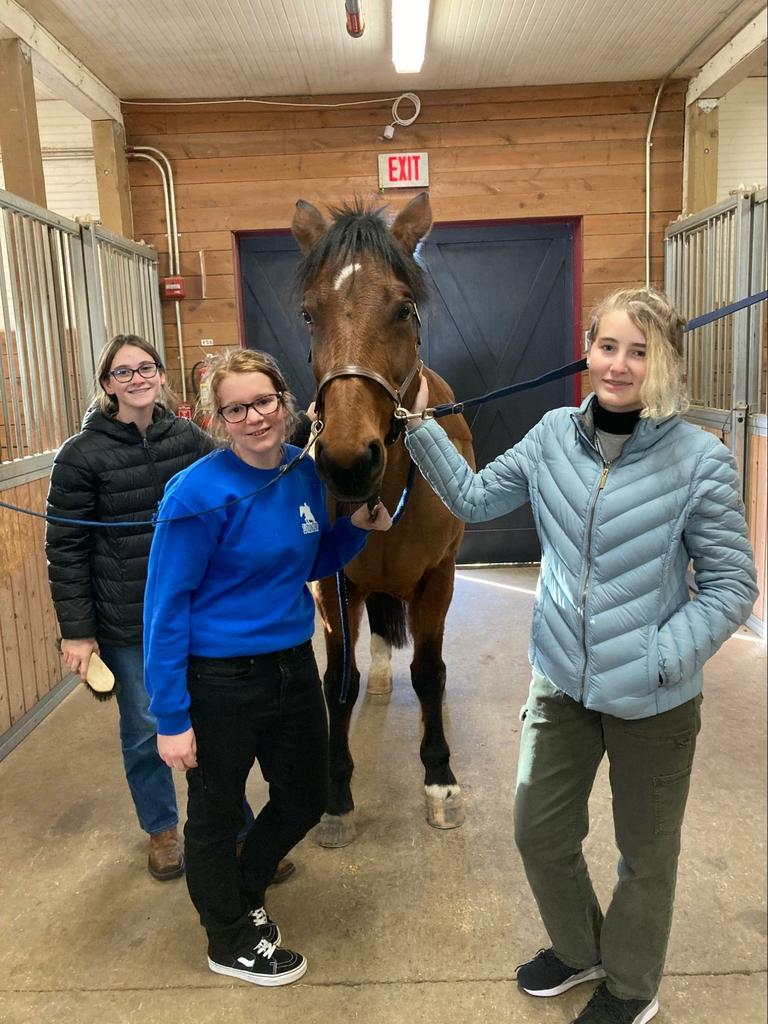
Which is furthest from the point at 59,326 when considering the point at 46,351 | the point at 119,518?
the point at 119,518

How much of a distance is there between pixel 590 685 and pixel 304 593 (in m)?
0.62

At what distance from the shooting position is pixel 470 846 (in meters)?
1.99

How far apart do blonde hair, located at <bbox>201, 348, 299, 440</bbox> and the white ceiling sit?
2835 millimetres

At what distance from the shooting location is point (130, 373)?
1708 millimetres

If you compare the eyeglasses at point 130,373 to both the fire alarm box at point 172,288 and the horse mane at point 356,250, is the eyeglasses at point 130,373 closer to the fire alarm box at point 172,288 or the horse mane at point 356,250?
the horse mane at point 356,250

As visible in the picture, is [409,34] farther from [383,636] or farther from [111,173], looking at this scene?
[383,636]

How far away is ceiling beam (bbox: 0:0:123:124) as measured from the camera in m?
3.21

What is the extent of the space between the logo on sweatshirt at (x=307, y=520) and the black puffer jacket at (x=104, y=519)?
0.55 m

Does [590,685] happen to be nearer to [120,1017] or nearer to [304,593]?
[304,593]

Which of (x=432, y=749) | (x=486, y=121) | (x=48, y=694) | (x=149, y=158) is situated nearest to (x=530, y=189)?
(x=486, y=121)

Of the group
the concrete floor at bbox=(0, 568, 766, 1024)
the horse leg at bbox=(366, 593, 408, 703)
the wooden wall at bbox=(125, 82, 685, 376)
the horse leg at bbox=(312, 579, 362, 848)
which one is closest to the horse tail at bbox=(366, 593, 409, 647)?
the horse leg at bbox=(366, 593, 408, 703)

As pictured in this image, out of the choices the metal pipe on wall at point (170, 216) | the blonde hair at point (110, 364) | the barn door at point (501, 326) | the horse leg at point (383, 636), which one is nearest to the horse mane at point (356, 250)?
the blonde hair at point (110, 364)

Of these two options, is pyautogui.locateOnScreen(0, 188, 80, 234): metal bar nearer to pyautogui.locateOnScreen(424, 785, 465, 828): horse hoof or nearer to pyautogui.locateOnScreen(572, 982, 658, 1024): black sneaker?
pyautogui.locateOnScreen(424, 785, 465, 828): horse hoof

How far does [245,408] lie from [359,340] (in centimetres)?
31
